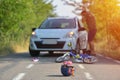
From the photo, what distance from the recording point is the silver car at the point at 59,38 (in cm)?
1939

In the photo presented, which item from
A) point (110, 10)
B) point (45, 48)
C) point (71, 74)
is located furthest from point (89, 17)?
point (110, 10)

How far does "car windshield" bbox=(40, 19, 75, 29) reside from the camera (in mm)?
20547

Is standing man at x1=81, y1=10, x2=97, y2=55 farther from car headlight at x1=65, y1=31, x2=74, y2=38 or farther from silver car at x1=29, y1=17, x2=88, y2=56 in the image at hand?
car headlight at x1=65, y1=31, x2=74, y2=38

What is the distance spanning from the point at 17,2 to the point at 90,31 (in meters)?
6.48

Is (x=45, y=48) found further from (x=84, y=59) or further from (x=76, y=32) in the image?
(x=84, y=59)

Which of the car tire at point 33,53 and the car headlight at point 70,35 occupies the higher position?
the car headlight at point 70,35

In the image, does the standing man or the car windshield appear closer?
the standing man

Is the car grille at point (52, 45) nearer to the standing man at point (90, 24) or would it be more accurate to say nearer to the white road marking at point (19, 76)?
the standing man at point (90, 24)

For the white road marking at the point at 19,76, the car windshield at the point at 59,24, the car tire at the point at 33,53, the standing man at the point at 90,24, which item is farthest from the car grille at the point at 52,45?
the white road marking at the point at 19,76

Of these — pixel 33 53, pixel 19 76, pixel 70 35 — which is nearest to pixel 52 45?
pixel 70 35

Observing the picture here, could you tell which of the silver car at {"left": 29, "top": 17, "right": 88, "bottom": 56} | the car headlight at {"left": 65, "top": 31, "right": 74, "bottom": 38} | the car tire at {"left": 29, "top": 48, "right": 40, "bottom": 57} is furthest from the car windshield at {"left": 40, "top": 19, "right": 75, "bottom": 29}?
the car tire at {"left": 29, "top": 48, "right": 40, "bottom": 57}

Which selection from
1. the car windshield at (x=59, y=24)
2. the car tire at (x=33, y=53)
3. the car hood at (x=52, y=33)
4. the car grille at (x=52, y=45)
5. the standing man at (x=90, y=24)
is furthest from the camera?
the car windshield at (x=59, y=24)

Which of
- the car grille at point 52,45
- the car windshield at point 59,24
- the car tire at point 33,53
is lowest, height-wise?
the car tire at point 33,53

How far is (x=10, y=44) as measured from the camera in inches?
1184
